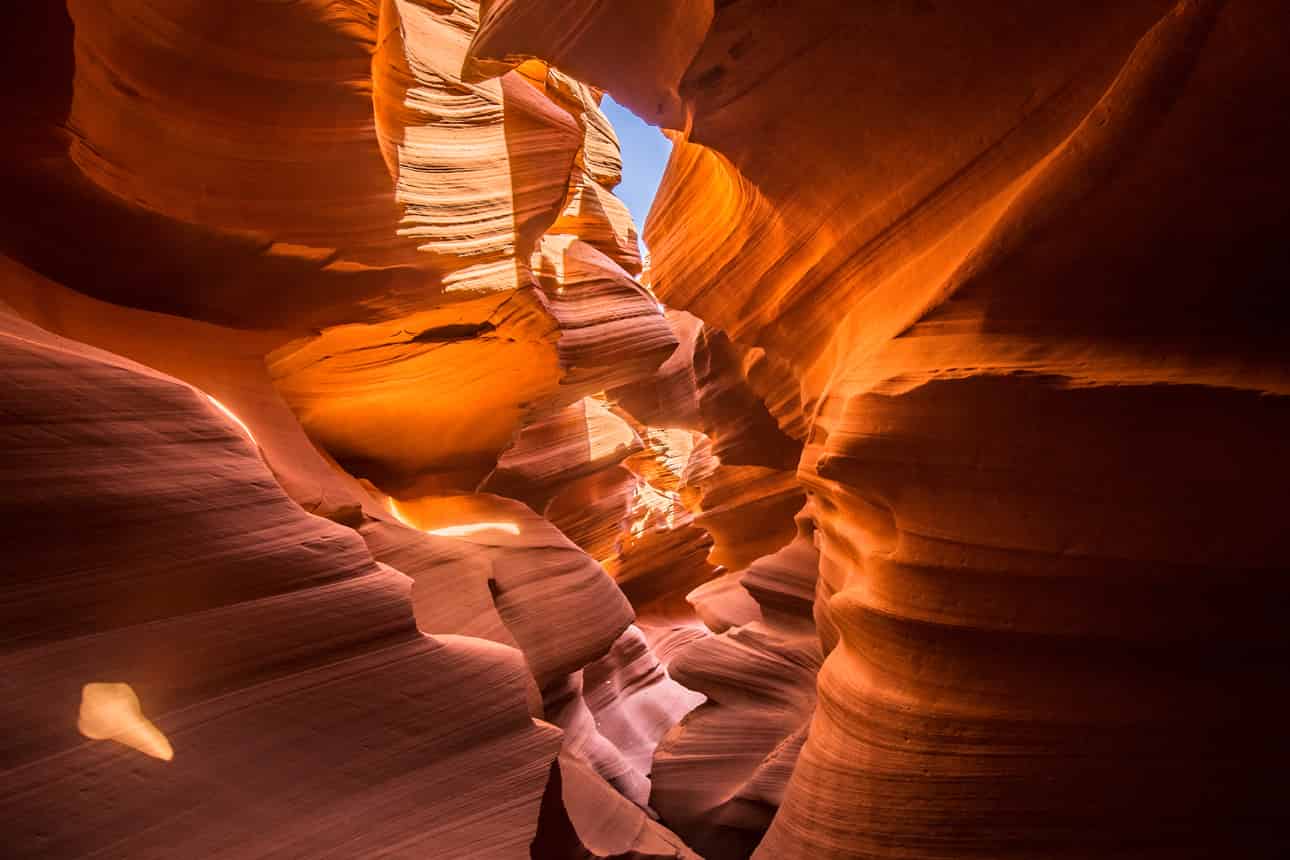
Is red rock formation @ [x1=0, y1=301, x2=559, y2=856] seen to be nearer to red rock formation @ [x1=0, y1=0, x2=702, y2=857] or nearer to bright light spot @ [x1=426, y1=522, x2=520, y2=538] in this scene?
red rock formation @ [x1=0, y1=0, x2=702, y2=857]

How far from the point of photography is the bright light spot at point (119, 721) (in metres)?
1.65

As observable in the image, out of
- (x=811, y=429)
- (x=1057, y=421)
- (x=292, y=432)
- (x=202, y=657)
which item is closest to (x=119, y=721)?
(x=202, y=657)

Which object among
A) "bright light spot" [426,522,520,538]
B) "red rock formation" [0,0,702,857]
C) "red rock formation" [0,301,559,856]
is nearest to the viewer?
"red rock formation" [0,301,559,856]

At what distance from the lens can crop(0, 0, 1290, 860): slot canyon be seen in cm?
180

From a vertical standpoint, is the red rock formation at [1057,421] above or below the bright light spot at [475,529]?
above

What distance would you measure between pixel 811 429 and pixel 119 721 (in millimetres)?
2843

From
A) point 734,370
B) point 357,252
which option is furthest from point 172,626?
point 734,370

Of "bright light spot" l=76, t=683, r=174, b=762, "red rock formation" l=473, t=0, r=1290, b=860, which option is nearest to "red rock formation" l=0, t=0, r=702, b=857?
"bright light spot" l=76, t=683, r=174, b=762

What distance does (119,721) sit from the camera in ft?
5.57

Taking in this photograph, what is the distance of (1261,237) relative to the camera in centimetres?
201

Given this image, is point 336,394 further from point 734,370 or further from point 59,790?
point 734,370

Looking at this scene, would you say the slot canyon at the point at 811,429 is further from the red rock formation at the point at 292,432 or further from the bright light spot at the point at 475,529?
the bright light spot at the point at 475,529

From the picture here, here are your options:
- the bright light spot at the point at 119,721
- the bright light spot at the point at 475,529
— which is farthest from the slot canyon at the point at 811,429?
the bright light spot at the point at 475,529

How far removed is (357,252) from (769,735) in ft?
12.0
